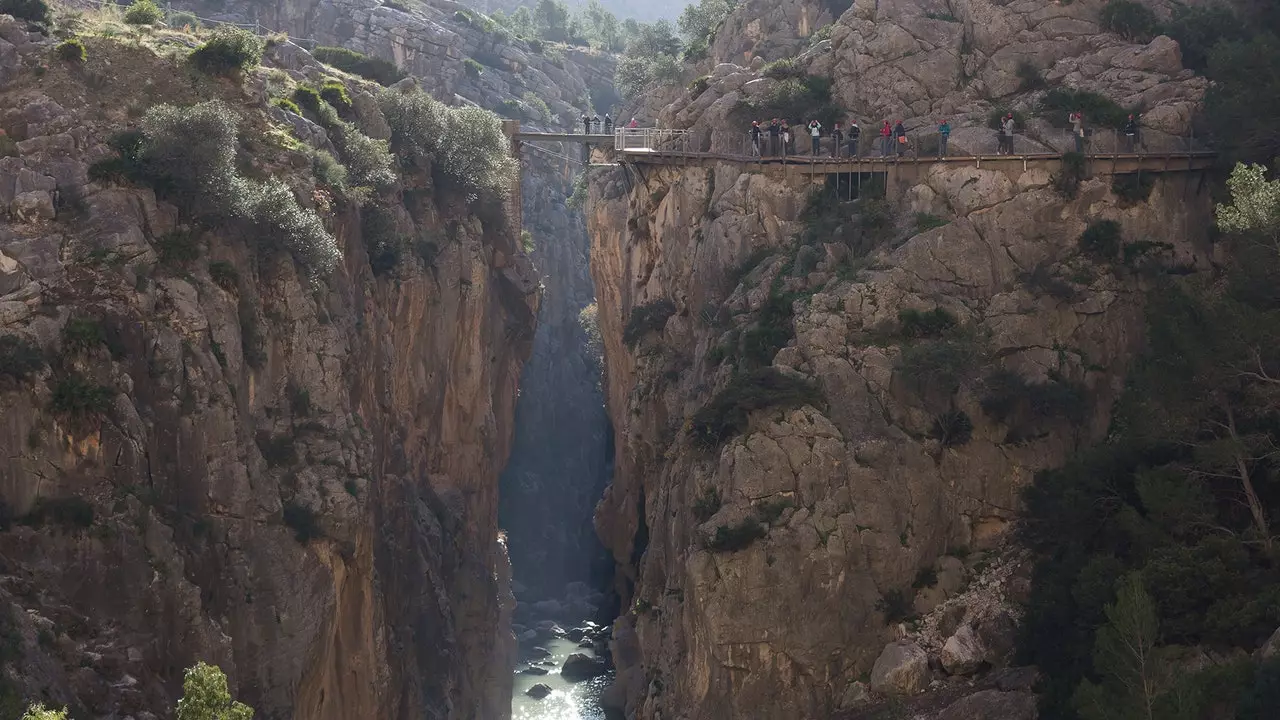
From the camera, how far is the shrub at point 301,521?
42.7 m

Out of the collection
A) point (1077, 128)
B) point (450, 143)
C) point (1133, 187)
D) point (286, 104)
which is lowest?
point (1133, 187)

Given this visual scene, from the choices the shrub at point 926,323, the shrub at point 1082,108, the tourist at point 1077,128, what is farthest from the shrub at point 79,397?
the shrub at point 1082,108

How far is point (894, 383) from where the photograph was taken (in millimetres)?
46000

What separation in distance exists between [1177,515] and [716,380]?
1876 centimetres

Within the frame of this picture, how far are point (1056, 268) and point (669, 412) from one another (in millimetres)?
15834

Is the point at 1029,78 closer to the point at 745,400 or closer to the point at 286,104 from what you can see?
the point at 745,400

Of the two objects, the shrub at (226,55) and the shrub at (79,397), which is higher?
the shrub at (226,55)

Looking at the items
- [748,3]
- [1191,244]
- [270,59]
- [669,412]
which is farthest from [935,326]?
[748,3]

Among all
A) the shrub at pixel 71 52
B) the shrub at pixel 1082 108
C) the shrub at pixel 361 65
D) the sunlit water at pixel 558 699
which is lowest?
the sunlit water at pixel 558 699

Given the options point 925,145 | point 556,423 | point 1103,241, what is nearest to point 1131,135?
point 1103,241

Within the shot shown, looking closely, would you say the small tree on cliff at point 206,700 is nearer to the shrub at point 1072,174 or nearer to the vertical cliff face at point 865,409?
the vertical cliff face at point 865,409

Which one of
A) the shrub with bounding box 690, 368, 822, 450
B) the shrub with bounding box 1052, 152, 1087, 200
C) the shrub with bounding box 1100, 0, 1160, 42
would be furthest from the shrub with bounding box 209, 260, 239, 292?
the shrub with bounding box 1100, 0, 1160, 42

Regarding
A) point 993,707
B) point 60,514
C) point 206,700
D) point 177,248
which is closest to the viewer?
point 206,700

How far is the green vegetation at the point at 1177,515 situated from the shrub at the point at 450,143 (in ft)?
110
